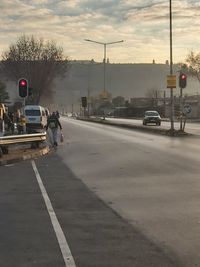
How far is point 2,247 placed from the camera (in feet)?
24.2

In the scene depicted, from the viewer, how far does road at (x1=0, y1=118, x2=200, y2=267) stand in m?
6.95

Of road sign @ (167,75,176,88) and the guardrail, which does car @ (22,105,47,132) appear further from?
the guardrail

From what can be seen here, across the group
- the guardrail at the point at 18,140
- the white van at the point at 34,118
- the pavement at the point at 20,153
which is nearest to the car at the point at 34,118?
the white van at the point at 34,118

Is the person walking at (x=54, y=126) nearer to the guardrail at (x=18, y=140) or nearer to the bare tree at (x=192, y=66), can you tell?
the guardrail at (x=18, y=140)

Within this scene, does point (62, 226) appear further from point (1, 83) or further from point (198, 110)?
point (198, 110)

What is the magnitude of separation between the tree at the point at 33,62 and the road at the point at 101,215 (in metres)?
63.7

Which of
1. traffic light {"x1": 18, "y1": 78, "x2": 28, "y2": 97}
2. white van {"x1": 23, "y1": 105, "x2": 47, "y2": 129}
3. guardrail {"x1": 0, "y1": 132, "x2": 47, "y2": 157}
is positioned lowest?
white van {"x1": 23, "y1": 105, "x2": 47, "y2": 129}

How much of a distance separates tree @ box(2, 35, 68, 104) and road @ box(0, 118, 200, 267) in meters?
63.7

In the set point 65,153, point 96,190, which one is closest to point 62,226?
point 96,190

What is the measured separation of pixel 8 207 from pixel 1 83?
86.5m

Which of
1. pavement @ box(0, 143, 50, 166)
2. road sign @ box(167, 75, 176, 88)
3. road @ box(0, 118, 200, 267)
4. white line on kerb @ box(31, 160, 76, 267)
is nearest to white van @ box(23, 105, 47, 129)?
road sign @ box(167, 75, 176, 88)

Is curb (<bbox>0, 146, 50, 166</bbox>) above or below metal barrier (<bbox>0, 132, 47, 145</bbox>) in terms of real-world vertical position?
below

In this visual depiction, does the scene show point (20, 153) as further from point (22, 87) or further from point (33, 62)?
point (33, 62)

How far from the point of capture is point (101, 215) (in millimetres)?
9719
